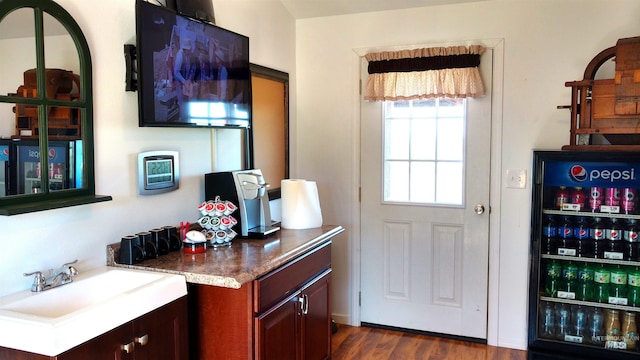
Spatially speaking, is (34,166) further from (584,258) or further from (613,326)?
(613,326)

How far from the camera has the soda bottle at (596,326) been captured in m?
2.97

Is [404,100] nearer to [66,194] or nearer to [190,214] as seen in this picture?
[190,214]

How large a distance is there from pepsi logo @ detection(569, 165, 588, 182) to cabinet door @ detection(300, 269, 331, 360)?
1532mm

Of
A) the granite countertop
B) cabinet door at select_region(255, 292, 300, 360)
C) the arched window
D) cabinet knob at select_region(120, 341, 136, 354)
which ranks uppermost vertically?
the arched window

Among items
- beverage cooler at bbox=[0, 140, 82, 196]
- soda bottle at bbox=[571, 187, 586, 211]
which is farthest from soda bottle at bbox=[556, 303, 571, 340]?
beverage cooler at bbox=[0, 140, 82, 196]

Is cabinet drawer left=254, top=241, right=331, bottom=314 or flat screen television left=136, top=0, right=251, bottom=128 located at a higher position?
flat screen television left=136, top=0, right=251, bottom=128

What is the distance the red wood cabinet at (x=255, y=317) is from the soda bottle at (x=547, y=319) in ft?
5.01

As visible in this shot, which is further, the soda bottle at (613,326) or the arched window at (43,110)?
the soda bottle at (613,326)

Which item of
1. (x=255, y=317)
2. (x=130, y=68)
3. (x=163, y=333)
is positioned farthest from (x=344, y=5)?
(x=163, y=333)

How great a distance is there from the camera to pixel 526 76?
3.17m

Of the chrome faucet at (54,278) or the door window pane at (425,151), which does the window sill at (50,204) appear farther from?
the door window pane at (425,151)

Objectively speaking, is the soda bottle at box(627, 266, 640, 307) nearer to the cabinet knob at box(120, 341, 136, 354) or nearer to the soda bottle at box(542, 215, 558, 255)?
the soda bottle at box(542, 215, 558, 255)

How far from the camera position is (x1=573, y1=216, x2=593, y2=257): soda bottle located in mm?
2963

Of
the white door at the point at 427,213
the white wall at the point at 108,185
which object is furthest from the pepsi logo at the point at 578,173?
the white wall at the point at 108,185
